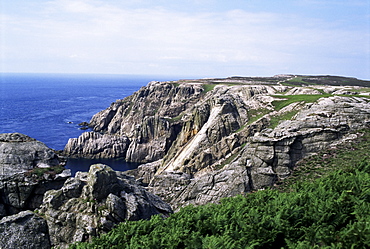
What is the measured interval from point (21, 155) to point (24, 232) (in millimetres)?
19329

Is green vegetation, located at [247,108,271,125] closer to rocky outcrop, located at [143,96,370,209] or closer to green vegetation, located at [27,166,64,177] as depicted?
rocky outcrop, located at [143,96,370,209]

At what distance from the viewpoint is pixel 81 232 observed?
2419 centimetres

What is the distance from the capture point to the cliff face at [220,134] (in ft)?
121

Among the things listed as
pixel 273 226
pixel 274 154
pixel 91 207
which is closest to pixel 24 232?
pixel 91 207

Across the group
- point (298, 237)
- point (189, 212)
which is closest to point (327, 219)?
point (298, 237)

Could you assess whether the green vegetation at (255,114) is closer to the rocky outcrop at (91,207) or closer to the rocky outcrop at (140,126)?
the rocky outcrop at (140,126)

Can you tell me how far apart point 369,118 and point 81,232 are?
40.3 m

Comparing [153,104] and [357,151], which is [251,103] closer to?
[357,151]

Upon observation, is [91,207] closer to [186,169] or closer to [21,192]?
[21,192]

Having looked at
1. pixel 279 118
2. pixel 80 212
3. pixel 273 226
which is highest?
pixel 279 118

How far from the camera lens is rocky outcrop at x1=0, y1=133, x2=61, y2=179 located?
124 feet

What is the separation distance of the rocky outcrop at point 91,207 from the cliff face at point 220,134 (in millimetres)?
11854

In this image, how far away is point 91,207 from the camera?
A: 2575 centimetres

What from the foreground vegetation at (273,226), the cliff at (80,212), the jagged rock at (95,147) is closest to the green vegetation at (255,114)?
the cliff at (80,212)
